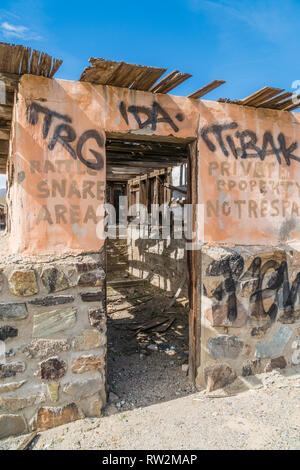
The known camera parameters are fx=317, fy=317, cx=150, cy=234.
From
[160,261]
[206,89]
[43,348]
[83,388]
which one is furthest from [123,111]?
[160,261]

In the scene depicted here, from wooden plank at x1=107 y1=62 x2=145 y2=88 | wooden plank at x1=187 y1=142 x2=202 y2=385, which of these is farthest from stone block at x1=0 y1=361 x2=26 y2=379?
wooden plank at x1=107 y1=62 x2=145 y2=88

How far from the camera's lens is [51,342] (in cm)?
262

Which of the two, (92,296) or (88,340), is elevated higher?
(92,296)

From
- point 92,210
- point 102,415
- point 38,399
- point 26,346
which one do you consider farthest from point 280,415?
point 92,210

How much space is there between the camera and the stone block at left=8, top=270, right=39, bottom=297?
2510mm

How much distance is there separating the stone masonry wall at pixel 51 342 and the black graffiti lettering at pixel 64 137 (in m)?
0.94

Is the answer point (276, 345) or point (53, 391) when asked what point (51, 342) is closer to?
point (53, 391)

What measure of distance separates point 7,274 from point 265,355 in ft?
8.77

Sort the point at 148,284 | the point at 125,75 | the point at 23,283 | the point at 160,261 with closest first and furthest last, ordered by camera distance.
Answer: the point at 23,283 → the point at 125,75 → the point at 160,261 → the point at 148,284

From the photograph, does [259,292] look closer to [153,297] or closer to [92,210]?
[92,210]

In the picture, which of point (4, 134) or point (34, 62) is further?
point (4, 134)

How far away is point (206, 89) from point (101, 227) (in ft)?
5.13

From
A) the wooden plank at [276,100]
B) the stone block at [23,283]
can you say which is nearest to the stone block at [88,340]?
the stone block at [23,283]

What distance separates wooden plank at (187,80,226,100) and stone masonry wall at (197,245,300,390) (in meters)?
1.47
